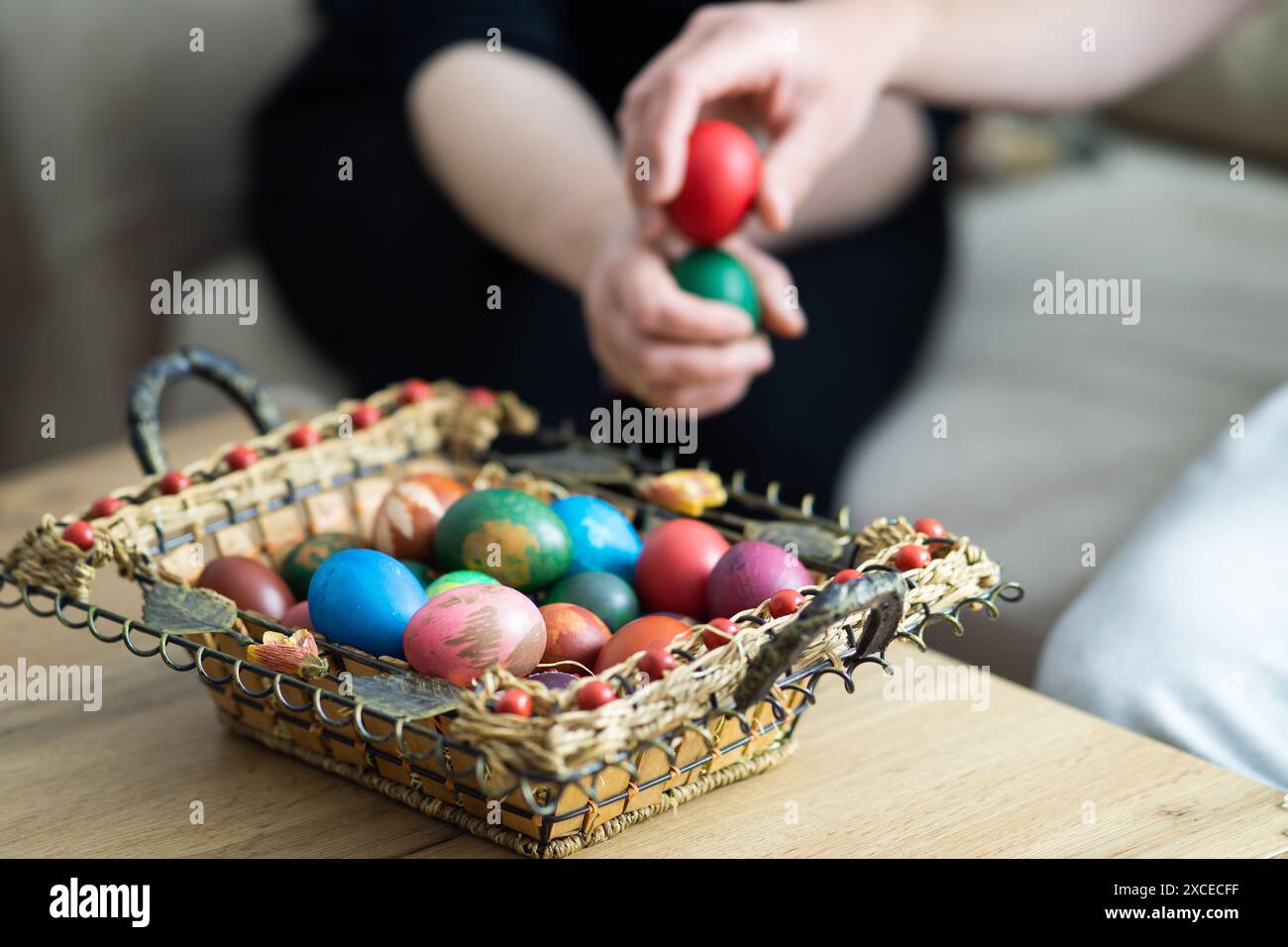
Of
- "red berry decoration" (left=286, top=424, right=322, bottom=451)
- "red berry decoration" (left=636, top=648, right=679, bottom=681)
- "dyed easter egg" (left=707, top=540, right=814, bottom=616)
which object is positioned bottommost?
"red berry decoration" (left=636, top=648, right=679, bottom=681)

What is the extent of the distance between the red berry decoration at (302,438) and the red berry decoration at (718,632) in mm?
316

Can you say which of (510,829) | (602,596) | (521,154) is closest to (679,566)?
(602,596)

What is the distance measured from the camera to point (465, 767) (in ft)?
1.93

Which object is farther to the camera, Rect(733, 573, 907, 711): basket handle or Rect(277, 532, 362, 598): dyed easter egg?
Rect(277, 532, 362, 598): dyed easter egg

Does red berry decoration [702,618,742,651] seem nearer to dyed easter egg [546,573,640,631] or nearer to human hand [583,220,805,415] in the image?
dyed easter egg [546,573,640,631]

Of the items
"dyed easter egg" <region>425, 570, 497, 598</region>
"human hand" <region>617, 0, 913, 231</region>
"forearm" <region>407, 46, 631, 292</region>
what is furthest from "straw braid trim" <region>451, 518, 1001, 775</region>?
"forearm" <region>407, 46, 631, 292</region>

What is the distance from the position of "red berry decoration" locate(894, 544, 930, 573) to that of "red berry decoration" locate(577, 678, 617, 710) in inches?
6.5

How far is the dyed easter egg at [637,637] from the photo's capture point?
0.59 metres

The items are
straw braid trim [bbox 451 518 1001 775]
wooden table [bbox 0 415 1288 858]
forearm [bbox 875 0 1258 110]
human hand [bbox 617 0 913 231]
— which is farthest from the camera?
forearm [bbox 875 0 1258 110]

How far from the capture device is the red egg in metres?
0.84

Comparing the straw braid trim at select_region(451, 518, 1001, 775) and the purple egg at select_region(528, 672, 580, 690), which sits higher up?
the straw braid trim at select_region(451, 518, 1001, 775)

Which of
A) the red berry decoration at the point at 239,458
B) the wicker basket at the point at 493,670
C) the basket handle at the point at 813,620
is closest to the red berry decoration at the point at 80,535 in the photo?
the wicker basket at the point at 493,670

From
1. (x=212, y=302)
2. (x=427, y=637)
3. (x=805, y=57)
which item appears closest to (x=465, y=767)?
(x=427, y=637)

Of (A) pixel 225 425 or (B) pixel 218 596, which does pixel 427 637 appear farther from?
(A) pixel 225 425
